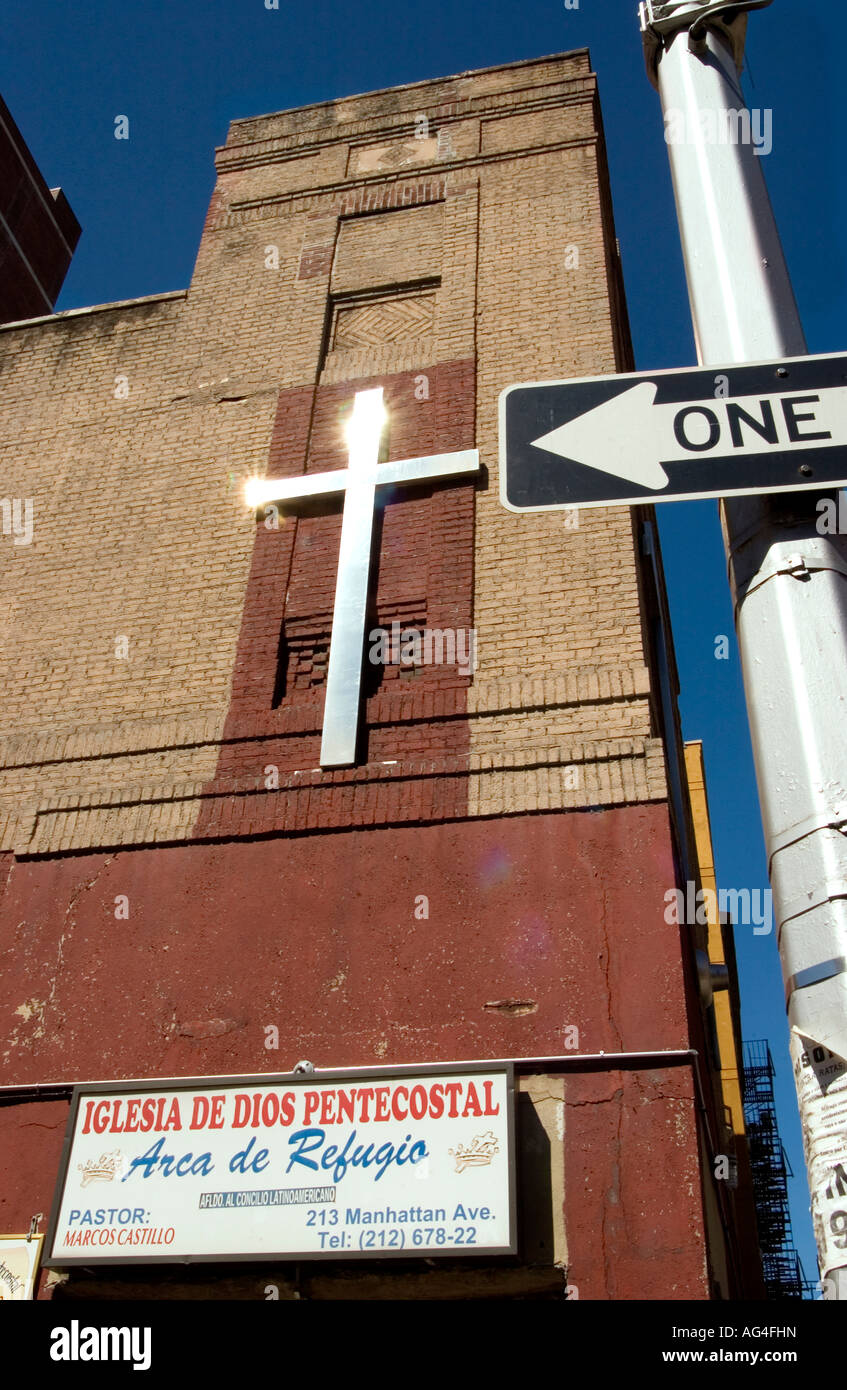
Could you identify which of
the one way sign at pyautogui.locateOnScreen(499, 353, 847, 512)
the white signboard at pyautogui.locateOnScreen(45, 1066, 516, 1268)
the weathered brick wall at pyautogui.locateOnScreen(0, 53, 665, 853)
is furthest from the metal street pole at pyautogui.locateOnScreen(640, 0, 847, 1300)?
the weathered brick wall at pyautogui.locateOnScreen(0, 53, 665, 853)

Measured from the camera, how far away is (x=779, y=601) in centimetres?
220

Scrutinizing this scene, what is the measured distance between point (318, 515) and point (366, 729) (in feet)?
6.82

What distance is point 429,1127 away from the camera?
16.6 ft

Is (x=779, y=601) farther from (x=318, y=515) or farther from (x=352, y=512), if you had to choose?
(x=318, y=515)

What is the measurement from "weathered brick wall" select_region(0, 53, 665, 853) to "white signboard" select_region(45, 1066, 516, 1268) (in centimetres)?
166

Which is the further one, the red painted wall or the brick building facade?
the brick building facade

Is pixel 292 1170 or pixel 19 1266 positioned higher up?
pixel 292 1170

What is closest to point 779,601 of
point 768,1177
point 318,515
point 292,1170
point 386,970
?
point 292,1170

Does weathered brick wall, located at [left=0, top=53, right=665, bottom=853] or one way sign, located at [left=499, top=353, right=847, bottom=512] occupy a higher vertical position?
weathered brick wall, located at [left=0, top=53, right=665, bottom=853]

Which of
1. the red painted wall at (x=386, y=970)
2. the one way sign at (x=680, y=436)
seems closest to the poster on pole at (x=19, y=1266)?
the red painted wall at (x=386, y=970)

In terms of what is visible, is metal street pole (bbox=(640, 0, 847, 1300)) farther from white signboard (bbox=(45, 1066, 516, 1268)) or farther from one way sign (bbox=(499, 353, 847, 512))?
white signboard (bbox=(45, 1066, 516, 1268))

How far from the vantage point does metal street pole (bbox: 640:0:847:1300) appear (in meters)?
1.77

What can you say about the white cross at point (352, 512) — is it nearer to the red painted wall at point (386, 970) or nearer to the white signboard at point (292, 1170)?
the red painted wall at point (386, 970)
